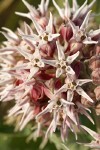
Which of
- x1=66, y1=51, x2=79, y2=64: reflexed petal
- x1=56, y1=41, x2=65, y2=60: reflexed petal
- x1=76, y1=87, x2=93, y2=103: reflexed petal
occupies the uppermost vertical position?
Result: x1=56, y1=41, x2=65, y2=60: reflexed petal

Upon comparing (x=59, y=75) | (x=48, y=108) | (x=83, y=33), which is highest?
(x=83, y=33)

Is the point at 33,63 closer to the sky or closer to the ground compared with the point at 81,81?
closer to the sky

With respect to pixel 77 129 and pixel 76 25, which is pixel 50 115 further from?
pixel 76 25

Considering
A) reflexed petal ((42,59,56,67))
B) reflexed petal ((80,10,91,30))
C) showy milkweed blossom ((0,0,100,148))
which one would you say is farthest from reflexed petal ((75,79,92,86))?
reflexed petal ((80,10,91,30))

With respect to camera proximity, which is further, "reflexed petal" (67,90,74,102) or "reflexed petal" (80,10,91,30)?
"reflexed petal" (80,10,91,30)

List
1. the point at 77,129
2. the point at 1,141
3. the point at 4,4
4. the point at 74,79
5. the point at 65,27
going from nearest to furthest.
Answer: the point at 74,79 < the point at 65,27 < the point at 77,129 < the point at 1,141 < the point at 4,4

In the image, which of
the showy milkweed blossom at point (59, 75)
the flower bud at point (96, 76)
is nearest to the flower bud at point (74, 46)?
the showy milkweed blossom at point (59, 75)

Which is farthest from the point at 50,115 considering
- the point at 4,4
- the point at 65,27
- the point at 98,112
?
the point at 4,4

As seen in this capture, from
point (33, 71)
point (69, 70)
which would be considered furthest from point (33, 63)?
point (69, 70)

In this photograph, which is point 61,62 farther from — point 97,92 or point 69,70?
point 97,92

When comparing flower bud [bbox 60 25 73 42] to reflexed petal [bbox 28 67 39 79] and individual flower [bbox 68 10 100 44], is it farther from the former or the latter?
reflexed petal [bbox 28 67 39 79]

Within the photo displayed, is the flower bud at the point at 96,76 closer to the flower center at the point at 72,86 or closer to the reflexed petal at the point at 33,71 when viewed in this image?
the flower center at the point at 72,86
